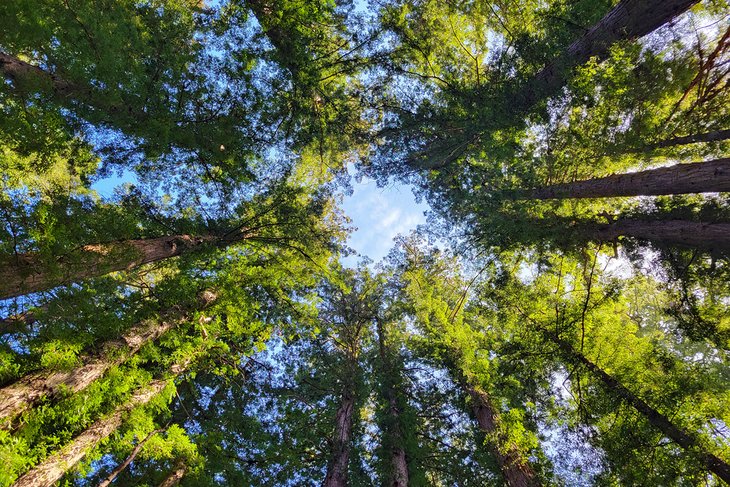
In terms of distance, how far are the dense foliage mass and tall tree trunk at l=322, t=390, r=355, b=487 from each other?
0.27ft

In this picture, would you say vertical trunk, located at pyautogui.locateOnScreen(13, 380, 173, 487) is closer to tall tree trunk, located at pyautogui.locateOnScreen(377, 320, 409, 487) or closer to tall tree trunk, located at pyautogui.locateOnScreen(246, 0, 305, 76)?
tall tree trunk, located at pyautogui.locateOnScreen(377, 320, 409, 487)

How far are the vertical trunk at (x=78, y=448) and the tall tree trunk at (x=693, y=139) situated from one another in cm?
1103

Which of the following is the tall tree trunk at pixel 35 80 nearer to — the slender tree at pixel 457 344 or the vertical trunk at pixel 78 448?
the vertical trunk at pixel 78 448

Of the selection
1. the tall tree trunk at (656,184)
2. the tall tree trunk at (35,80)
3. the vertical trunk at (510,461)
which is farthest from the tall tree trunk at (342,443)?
the tall tree trunk at (35,80)

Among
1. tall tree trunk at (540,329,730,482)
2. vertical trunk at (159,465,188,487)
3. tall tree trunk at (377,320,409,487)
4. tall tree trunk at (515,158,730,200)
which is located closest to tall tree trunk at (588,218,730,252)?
tall tree trunk at (515,158,730,200)

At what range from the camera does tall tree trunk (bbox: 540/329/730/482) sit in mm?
5777

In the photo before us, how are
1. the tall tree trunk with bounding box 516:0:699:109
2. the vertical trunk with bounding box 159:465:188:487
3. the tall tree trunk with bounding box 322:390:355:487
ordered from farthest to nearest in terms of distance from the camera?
the tall tree trunk with bounding box 322:390:355:487 < the vertical trunk with bounding box 159:465:188:487 < the tall tree trunk with bounding box 516:0:699:109

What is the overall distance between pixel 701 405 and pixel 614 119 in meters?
5.94

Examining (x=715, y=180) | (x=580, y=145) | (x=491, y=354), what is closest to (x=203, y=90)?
(x=580, y=145)

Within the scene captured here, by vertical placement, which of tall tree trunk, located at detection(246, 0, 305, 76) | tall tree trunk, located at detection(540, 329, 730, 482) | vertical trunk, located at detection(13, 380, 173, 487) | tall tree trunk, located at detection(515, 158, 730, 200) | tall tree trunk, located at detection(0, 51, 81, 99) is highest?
tall tree trunk, located at detection(246, 0, 305, 76)

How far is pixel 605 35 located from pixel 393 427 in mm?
10655

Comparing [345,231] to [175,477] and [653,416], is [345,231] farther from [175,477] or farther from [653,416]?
[653,416]

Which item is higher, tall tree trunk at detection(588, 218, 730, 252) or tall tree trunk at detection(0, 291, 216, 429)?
tall tree trunk at detection(588, 218, 730, 252)

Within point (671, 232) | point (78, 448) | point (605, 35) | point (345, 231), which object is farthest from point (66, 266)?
point (671, 232)
